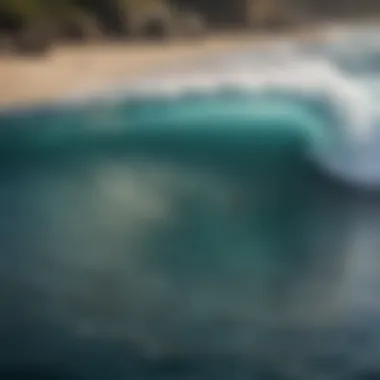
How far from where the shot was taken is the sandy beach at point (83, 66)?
121 centimetres

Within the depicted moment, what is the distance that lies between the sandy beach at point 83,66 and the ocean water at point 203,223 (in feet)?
0.05

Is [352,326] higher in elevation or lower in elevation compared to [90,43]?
lower

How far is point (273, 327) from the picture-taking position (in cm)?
117

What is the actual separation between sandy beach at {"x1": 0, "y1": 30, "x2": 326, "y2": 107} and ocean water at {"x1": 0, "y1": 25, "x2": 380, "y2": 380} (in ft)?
0.05

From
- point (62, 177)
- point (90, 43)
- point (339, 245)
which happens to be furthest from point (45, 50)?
point (339, 245)

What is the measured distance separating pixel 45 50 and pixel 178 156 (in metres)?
0.21

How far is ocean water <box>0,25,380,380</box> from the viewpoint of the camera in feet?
3.82

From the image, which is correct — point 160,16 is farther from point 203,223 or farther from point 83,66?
point 203,223

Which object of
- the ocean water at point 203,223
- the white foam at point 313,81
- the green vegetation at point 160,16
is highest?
the green vegetation at point 160,16

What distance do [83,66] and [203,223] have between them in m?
0.25

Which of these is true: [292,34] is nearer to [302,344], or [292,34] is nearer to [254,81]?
[254,81]

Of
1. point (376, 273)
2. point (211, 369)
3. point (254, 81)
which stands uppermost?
point (254, 81)

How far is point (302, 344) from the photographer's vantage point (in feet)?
3.83

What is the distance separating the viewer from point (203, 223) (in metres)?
1.20
